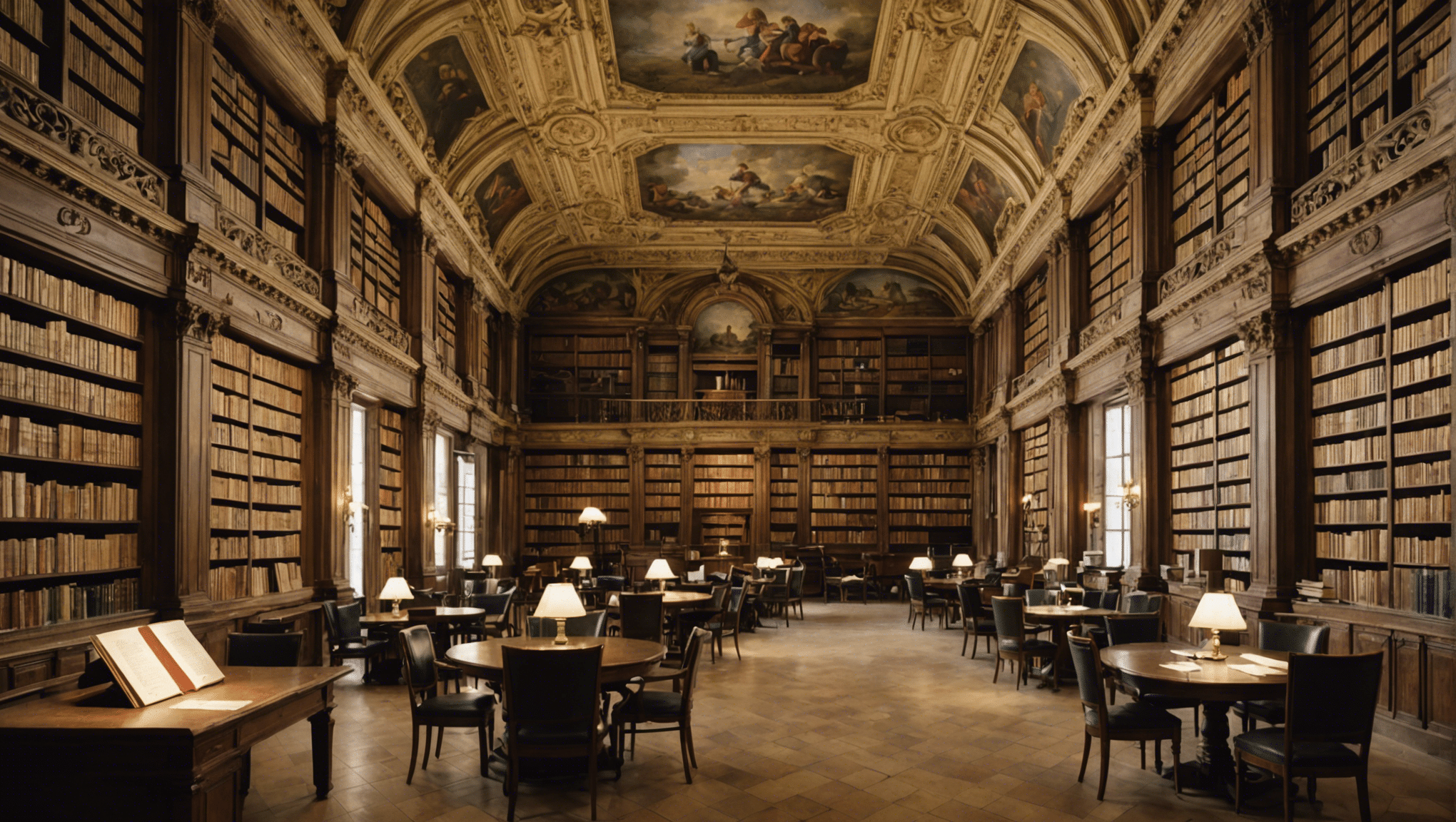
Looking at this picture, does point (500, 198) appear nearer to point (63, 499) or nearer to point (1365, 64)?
point (63, 499)

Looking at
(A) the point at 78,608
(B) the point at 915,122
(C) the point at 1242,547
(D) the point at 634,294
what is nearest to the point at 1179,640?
(C) the point at 1242,547

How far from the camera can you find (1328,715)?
15.0ft

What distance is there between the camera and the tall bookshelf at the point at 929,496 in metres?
20.4

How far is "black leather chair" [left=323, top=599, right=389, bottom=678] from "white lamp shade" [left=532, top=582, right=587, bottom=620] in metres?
3.69

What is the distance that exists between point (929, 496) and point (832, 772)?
605 inches

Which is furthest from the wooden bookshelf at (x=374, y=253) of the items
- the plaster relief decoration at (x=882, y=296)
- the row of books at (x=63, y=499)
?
the plaster relief decoration at (x=882, y=296)

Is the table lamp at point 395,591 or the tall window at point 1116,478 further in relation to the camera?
the tall window at point 1116,478

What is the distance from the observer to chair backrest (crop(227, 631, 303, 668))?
227 inches

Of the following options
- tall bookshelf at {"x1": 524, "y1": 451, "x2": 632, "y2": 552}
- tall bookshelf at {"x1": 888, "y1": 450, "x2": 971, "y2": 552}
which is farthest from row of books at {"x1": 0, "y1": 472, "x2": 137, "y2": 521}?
tall bookshelf at {"x1": 888, "y1": 450, "x2": 971, "y2": 552}

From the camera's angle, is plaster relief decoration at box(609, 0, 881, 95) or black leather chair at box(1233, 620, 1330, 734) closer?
black leather chair at box(1233, 620, 1330, 734)

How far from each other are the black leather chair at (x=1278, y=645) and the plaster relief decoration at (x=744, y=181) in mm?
11700

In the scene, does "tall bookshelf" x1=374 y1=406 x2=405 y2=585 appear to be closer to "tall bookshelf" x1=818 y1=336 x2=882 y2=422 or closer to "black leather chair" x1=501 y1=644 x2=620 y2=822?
"black leather chair" x1=501 y1=644 x2=620 y2=822

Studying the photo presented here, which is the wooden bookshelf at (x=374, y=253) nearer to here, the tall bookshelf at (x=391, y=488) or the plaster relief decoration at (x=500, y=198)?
the tall bookshelf at (x=391, y=488)

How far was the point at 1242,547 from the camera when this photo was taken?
880 cm
